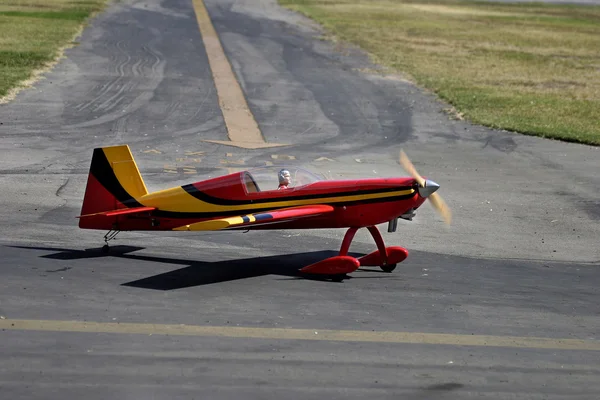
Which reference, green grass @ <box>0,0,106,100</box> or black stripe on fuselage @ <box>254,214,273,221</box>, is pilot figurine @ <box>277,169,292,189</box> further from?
green grass @ <box>0,0,106,100</box>

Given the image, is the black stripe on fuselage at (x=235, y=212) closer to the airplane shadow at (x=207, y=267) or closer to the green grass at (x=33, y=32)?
the airplane shadow at (x=207, y=267)

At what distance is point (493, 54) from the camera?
5009cm

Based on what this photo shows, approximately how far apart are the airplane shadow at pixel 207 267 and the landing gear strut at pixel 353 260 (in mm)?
188

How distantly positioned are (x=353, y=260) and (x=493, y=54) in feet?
117

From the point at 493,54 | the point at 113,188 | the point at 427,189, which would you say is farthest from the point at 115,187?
the point at 493,54

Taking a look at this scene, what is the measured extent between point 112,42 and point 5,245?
103ft

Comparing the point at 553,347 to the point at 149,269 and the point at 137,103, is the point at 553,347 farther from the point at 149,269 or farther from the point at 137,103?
the point at 137,103

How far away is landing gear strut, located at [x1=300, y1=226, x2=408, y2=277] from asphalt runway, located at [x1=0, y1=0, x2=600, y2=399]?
0.23 metres

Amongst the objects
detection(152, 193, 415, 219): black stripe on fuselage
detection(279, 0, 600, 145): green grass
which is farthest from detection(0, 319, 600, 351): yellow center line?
detection(279, 0, 600, 145): green grass

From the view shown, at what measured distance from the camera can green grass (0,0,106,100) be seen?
37656mm

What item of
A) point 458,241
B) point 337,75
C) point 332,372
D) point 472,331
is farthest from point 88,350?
point 337,75

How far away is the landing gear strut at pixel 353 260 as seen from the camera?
16.7 m

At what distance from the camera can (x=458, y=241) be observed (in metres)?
19.8

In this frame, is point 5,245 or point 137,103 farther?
point 137,103
